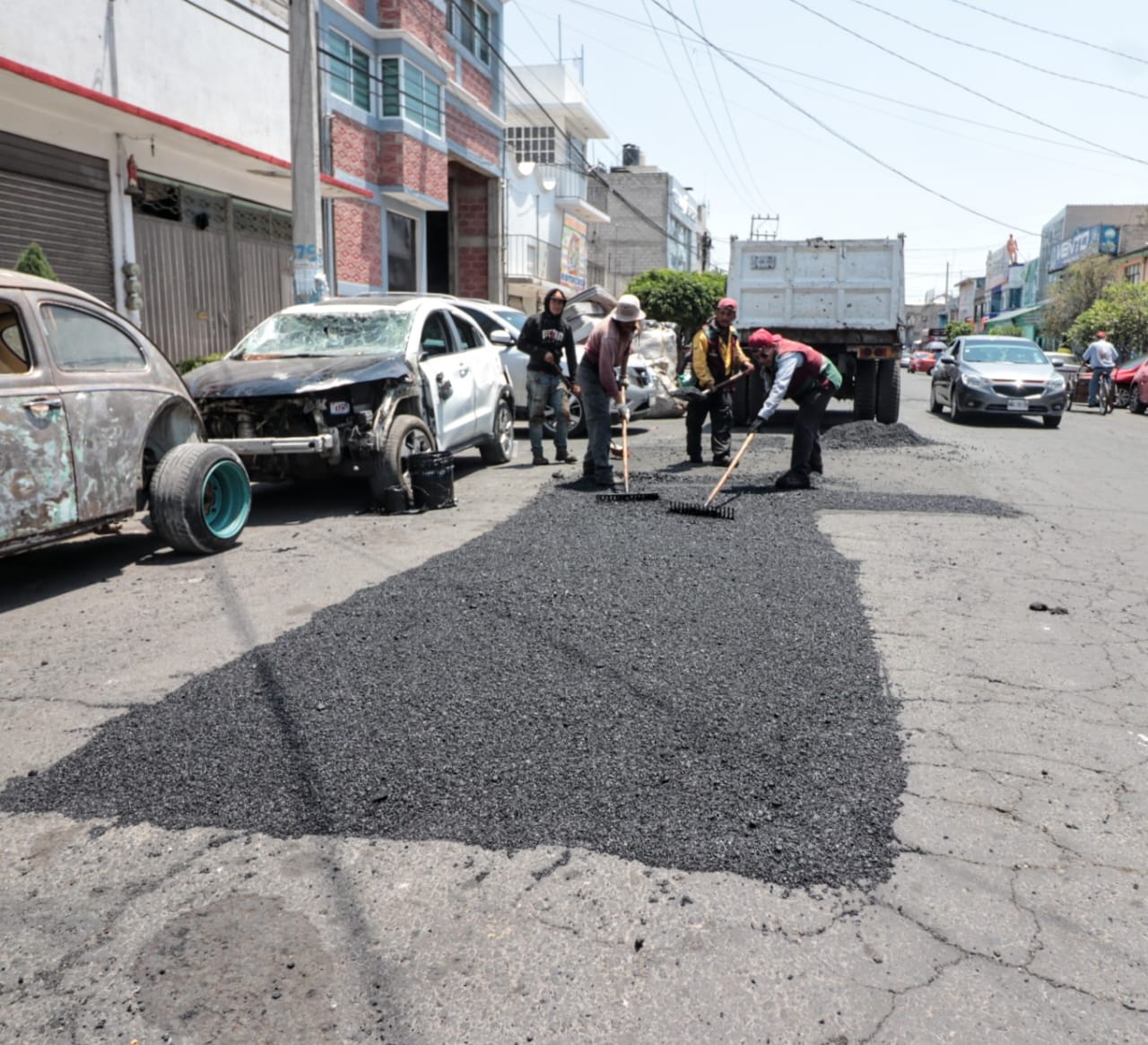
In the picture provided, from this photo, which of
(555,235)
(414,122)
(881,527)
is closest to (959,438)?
(881,527)

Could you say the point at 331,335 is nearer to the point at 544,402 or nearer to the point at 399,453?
the point at 399,453

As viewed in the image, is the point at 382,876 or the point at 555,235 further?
the point at 555,235

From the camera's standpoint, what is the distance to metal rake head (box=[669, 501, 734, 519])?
7.68m

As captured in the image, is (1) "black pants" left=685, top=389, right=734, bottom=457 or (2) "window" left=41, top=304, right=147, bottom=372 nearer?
(2) "window" left=41, top=304, right=147, bottom=372

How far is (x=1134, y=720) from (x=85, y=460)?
17.7 ft

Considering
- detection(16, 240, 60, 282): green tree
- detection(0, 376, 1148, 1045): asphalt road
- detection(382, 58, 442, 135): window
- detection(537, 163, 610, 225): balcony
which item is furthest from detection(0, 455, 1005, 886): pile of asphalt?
detection(537, 163, 610, 225): balcony

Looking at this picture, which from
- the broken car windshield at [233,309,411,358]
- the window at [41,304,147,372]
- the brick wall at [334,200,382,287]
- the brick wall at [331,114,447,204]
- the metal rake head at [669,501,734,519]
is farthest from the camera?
the brick wall at [334,200,382,287]

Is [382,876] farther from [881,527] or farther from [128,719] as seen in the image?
[881,527]

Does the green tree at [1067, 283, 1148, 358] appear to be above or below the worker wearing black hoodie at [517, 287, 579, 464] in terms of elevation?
above

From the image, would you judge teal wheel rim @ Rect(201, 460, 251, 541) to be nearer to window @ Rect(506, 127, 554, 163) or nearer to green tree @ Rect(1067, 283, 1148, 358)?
green tree @ Rect(1067, 283, 1148, 358)

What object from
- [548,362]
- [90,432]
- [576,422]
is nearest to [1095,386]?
[576,422]

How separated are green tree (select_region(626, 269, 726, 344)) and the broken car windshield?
40732mm

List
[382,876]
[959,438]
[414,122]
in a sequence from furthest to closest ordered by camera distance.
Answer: [414,122] → [959,438] → [382,876]

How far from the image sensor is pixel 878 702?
4020mm
